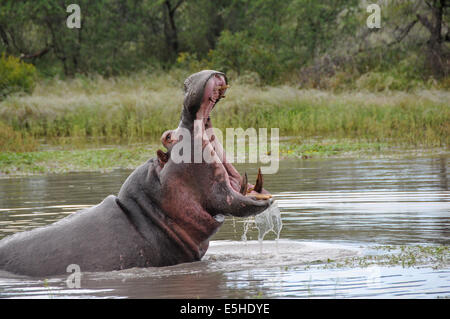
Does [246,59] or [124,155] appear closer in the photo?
[124,155]

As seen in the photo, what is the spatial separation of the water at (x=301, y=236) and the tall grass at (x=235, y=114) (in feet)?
21.4

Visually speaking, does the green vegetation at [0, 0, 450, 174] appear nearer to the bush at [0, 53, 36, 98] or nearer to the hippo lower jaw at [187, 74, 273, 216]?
the bush at [0, 53, 36, 98]

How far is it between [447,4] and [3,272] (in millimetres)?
23686

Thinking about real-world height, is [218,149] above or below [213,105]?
below

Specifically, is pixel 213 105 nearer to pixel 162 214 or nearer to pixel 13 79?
pixel 162 214

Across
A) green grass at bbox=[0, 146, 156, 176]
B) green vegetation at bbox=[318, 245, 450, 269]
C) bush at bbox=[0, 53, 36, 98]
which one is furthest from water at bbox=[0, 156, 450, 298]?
bush at bbox=[0, 53, 36, 98]

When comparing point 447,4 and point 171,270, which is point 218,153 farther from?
point 447,4

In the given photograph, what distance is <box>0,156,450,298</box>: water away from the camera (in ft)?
16.4

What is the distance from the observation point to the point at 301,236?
23.2ft

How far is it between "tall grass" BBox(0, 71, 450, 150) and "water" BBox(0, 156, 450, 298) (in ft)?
21.4

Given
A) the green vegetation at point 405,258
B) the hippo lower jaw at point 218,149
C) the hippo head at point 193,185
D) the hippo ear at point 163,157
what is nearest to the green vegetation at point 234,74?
the green vegetation at point 405,258

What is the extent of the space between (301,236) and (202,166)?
246cm

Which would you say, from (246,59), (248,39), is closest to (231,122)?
(246,59)

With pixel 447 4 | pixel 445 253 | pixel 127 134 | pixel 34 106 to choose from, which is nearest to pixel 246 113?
pixel 127 134
